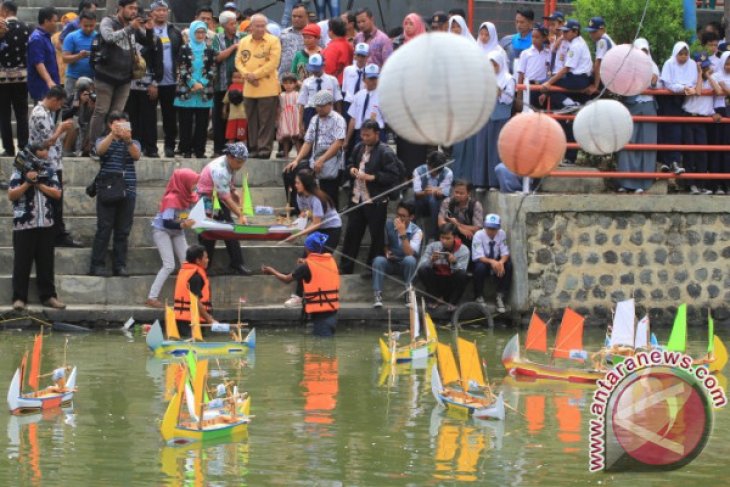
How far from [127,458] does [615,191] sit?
28.8ft

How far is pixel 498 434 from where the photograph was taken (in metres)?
12.7

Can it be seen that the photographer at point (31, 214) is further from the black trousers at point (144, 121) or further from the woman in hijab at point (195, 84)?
the woman in hijab at point (195, 84)

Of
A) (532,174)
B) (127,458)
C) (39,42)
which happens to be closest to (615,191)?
(532,174)

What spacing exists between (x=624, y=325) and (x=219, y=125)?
21.7ft

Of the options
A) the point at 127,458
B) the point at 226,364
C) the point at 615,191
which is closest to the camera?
the point at 127,458

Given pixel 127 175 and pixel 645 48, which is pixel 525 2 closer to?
pixel 645 48

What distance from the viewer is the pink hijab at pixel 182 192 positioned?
1777cm

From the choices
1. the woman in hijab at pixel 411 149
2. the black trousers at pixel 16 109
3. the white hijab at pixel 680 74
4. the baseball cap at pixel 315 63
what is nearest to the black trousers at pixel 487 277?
the woman in hijab at pixel 411 149

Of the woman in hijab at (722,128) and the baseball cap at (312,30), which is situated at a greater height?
the baseball cap at (312,30)

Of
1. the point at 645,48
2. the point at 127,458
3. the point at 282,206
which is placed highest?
the point at 645,48

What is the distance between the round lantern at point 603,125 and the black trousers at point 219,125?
5.94 m

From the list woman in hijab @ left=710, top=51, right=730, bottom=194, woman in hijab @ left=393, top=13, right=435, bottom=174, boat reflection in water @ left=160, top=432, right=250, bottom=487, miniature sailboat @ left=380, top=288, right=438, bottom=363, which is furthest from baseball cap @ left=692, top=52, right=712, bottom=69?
boat reflection in water @ left=160, top=432, right=250, bottom=487

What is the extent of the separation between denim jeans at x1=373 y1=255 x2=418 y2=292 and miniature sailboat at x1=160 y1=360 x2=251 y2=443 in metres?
5.49

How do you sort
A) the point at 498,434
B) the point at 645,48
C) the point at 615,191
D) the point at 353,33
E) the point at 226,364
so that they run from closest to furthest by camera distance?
the point at 498,434 < the point at 226,364 < the point at 645,48 < the point at 615,191 < the point at 353,33
